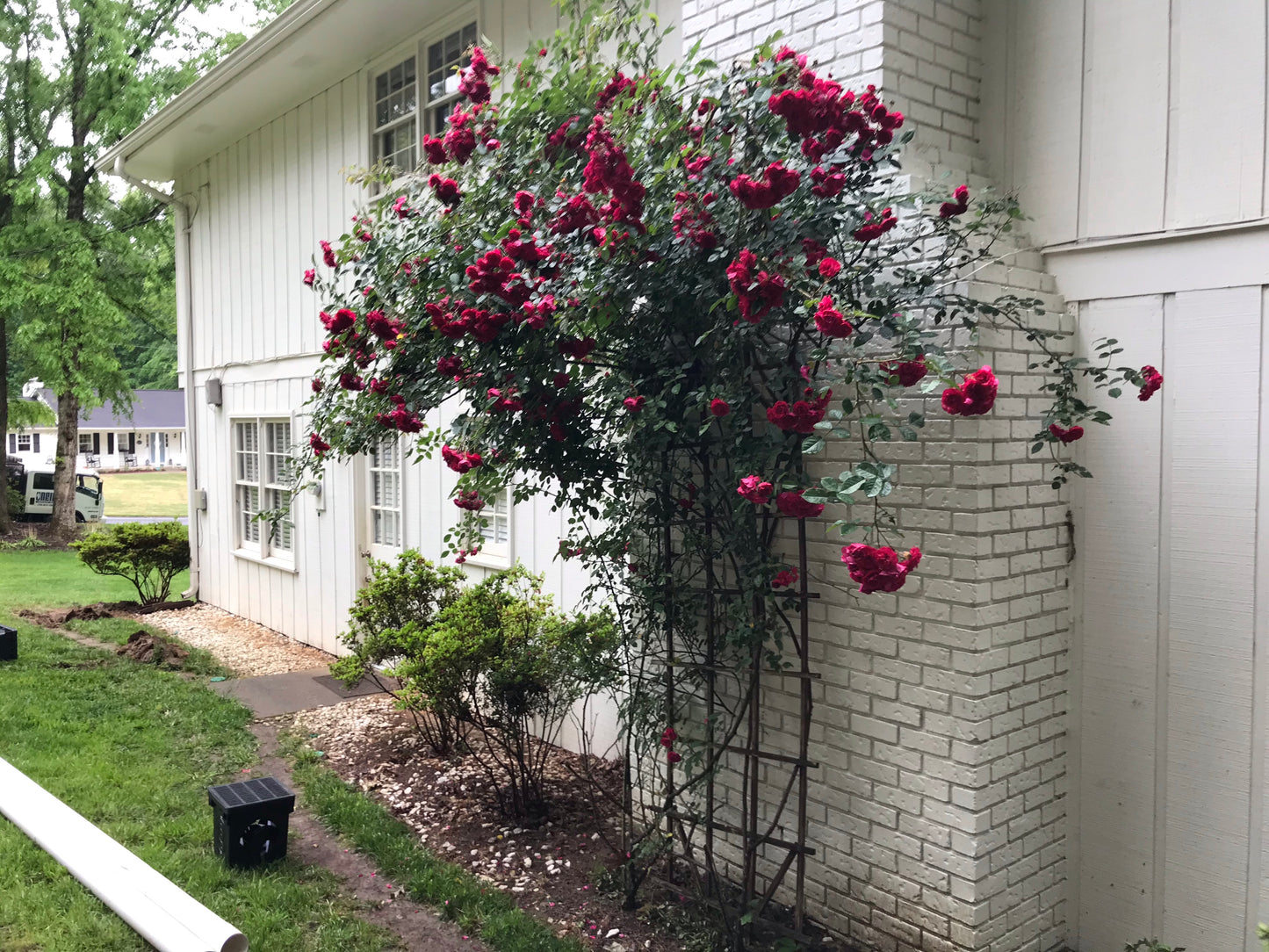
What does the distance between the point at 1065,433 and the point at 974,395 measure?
74 cm

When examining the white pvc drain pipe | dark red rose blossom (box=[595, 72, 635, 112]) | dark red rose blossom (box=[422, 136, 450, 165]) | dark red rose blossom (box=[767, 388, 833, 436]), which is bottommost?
the white pvc drain pipe

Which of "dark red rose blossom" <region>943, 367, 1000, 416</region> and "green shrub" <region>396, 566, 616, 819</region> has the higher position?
"dark red rose blossom" <region>943, 367, 1000, 416</region>

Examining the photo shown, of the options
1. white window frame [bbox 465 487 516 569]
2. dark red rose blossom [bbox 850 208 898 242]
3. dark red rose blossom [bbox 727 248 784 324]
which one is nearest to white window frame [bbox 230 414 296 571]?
white window frame [bbox 465 487 516 569]

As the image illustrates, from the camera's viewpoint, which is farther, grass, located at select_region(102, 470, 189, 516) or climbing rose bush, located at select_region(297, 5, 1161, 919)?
grass, located at select_region(102, 470, 189, 516)

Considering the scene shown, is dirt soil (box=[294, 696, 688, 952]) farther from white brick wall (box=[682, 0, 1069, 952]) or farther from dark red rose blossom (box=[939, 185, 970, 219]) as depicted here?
dark red rose blossom (box=[939, 185, 970, 219])

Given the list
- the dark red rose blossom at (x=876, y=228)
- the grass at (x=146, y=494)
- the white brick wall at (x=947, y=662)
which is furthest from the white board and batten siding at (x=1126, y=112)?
the grass at (x=146, y=494)

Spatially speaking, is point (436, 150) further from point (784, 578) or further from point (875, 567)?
point (875, 567)

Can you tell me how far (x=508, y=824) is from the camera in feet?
14.6

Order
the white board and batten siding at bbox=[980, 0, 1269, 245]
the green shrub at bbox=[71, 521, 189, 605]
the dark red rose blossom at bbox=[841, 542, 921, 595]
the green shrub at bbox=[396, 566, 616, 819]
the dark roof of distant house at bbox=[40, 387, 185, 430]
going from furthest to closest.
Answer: the dark roof of distant house at bbox=[40, 387, 185, 430], the green shrub at bbox=[71, 521, 189, 605], the green shrub at bbox=[396, 566, 616, 819], the white board and batten siding at bbox=[980, 0, 1269, 245], the dark red rose blossom at bbox=[841, 542, 921, 595]

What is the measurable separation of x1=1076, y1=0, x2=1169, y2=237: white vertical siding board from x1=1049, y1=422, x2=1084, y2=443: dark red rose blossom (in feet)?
2.48

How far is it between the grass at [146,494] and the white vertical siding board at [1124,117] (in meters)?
→ 28.3

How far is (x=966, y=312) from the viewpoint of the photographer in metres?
2.96

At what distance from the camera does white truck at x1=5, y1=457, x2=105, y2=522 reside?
67.3 feet

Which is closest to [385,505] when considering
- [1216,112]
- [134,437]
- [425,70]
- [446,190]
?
[425,70]
